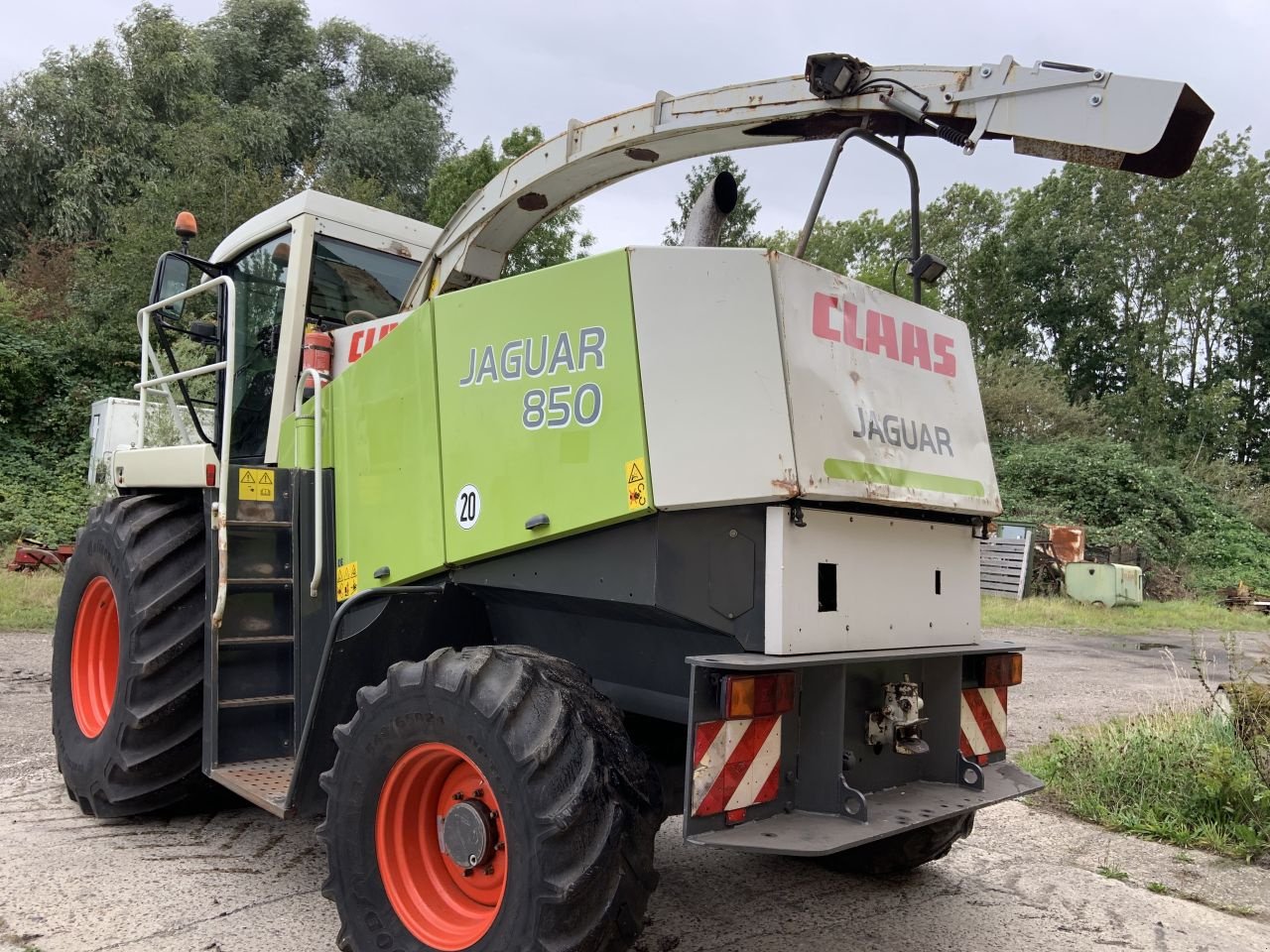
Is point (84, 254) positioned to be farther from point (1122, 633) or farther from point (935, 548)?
point (935, 548)

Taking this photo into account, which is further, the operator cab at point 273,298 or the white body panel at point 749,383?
the operator cab at point 273,298

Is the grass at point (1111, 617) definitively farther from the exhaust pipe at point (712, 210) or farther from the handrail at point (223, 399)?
the handrail at point (223, 399)

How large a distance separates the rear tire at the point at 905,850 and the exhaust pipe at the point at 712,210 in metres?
2.37

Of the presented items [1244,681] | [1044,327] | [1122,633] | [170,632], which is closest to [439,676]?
[170,632]

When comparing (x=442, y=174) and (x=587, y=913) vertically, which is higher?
(x=442, y=174)

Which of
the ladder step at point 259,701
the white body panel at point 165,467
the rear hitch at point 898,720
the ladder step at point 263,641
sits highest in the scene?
the white body panel at point 165,467

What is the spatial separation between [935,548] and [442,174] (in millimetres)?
15822

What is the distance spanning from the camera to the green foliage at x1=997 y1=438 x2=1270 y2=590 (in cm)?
2184

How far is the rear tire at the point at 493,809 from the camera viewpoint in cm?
262

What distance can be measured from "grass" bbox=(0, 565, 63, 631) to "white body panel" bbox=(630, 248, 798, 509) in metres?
9.95

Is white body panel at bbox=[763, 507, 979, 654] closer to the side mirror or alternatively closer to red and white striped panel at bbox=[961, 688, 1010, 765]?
red and white striped panel at bbox=[961, 688, 1010, 765]

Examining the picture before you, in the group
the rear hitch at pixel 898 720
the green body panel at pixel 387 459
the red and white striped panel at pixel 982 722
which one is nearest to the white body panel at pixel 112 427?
the green body panel at pixel 387 459

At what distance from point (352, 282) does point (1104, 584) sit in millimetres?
16499

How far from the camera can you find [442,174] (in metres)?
17.8
